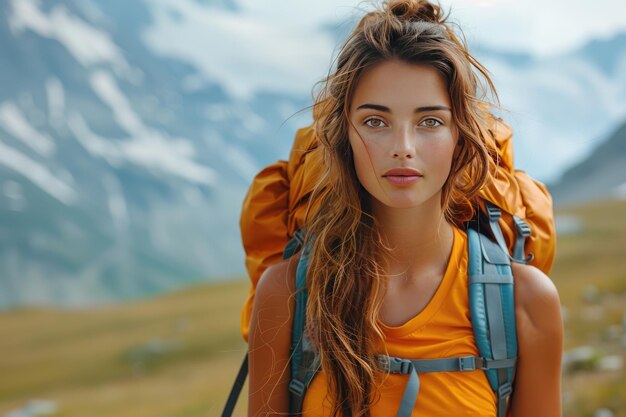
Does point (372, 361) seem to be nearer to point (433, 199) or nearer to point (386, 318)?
point (386, 318)

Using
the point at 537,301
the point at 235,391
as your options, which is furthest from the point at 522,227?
the point at 235,391

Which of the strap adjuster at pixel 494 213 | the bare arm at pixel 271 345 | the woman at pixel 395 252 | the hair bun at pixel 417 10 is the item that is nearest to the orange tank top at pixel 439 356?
the woman at pixel 395 252

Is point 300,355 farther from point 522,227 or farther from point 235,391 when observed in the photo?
point 522,227

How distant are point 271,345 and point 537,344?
3.53ft

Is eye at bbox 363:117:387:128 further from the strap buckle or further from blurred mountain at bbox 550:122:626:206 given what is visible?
blurred mountain at bbox 550:122:626:206

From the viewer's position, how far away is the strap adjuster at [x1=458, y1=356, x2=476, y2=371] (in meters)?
2.82

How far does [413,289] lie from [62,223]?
18065 cm

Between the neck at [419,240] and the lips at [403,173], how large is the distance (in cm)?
27

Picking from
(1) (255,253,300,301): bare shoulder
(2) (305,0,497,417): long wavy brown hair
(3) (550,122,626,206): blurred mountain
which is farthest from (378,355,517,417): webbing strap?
(3) (550,122,626,206): blurred mountain

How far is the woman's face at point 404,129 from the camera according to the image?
2824 millimetres

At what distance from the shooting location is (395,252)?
124 inches

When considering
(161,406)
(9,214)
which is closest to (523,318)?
(161,406)

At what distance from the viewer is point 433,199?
10.1ft

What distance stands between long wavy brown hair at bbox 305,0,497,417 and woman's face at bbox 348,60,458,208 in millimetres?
46
